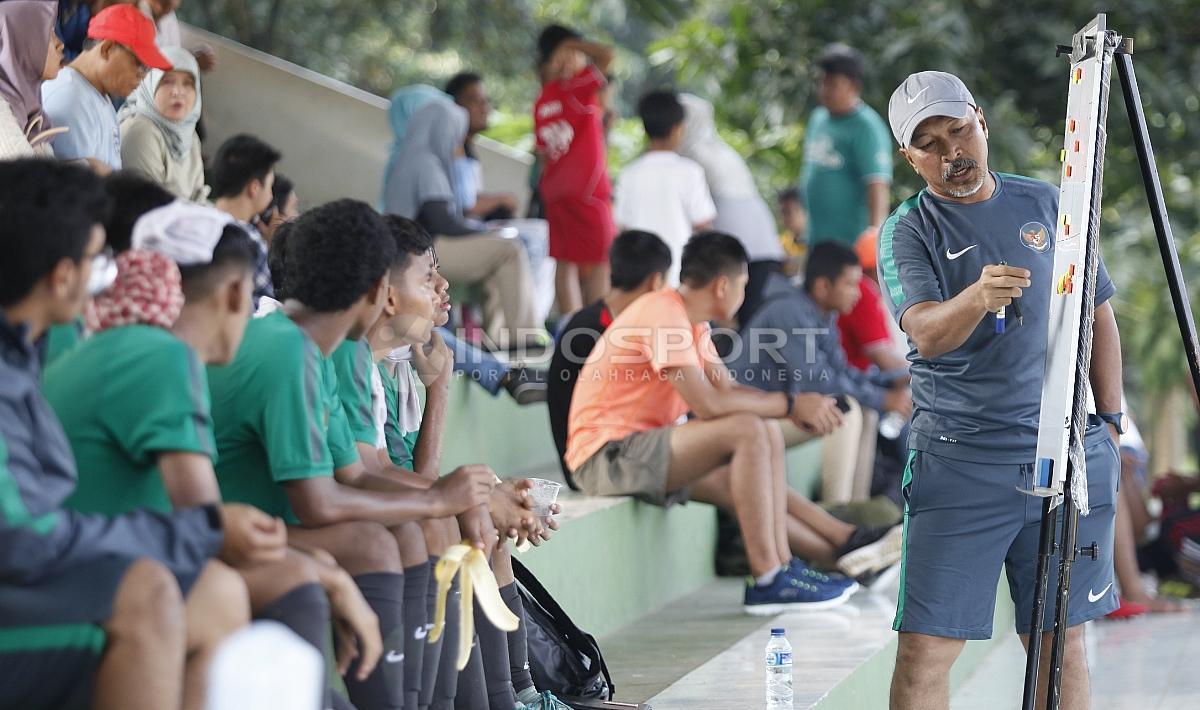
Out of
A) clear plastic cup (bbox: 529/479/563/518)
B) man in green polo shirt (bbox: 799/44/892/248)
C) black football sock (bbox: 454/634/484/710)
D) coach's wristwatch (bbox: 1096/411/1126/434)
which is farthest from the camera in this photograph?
man in green polo shirt (bbox: 799/44/892/248)

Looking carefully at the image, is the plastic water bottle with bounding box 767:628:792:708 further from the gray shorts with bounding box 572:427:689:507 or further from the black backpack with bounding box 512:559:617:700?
the gray shorts with bounding box 572:427:689:507

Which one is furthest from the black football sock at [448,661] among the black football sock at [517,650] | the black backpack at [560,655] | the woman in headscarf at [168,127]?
the woman in headscarf at [168,127]

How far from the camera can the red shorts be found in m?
7.24

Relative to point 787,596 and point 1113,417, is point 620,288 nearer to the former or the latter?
point 787,596

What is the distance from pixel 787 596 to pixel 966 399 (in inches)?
75.2

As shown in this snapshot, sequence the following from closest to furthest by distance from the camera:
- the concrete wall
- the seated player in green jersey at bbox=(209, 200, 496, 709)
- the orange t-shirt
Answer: the seated player in green jersey at bbox=(209, 200, 496, 709) < the orange t-shirt < the concrete wall

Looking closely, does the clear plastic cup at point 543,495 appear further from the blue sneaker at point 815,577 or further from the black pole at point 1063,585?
the blue sneaker at point 815,577

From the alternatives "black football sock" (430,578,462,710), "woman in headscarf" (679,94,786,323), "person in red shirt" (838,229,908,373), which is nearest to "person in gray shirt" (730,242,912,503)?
"person in red shirt" (838,229,908,373)

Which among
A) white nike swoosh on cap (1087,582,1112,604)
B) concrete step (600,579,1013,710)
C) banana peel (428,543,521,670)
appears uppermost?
white nike swoosh on cap (1087,582,1112,604)

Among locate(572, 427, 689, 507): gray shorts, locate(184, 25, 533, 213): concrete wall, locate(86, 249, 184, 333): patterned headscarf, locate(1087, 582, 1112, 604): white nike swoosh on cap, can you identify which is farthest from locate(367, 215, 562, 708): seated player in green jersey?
locate(184, 25, 533, 213): concrete wall

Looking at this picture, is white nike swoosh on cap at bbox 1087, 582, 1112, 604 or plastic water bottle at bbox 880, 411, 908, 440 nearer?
white nike swoosh on cap at bbox 1087, 582, 1112, 604

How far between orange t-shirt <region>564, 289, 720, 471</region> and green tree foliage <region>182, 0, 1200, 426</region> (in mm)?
3344

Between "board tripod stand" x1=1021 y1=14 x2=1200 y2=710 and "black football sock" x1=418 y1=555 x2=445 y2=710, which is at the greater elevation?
"board tripod stand" x1=1021 y1=14 x2=1200 y2=710

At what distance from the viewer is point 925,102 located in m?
3.22
